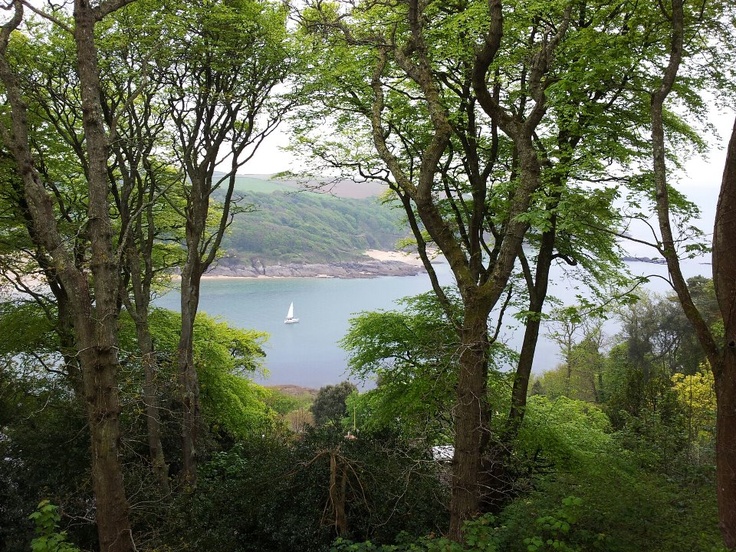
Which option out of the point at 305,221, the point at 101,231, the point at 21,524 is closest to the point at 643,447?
the point at 101,231

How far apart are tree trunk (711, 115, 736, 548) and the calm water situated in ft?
127

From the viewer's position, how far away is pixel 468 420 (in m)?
4.65

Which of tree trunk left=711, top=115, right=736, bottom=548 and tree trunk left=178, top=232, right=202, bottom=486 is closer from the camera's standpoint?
tree trunk left=711, top=115, right=736, bottom=548

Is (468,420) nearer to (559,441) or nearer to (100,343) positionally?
(100,343)

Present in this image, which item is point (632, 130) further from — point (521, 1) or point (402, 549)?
point (402, 549)

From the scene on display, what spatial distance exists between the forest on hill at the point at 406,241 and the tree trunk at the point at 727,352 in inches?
0.7

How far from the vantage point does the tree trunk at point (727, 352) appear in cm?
366

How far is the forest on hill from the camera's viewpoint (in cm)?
464

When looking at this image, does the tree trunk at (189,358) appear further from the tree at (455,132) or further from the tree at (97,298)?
the tree at (97,298)

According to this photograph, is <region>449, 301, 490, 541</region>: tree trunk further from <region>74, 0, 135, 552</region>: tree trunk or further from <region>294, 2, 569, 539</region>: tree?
<region>74, 0, 135, 552</region>: tree trunk

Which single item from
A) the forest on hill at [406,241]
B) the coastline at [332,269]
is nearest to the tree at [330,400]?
the forest on hill at [406,241]

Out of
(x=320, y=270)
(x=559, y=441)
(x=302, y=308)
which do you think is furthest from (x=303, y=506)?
(x=320, y=270)

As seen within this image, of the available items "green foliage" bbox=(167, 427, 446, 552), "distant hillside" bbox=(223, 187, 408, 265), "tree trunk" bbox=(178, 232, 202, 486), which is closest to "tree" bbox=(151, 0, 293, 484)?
"tree trunk" bbox=(178, 232, 202, 486)

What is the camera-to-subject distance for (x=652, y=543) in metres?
4.76
